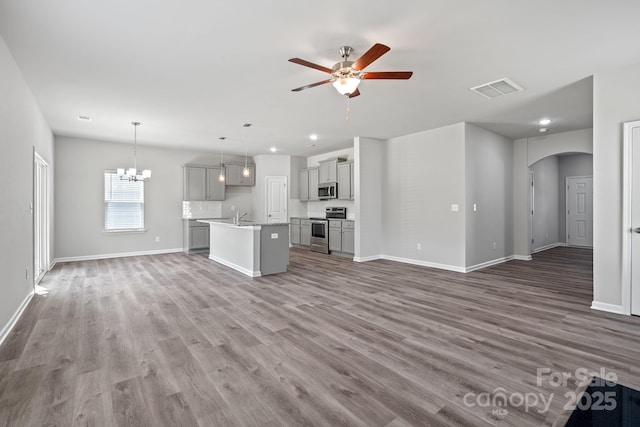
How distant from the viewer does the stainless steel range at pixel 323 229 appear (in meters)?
8.18

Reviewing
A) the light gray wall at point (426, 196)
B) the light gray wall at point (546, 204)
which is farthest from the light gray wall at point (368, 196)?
the light gray wall at point (546, 204)

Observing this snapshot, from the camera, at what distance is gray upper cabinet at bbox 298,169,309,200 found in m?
9.29

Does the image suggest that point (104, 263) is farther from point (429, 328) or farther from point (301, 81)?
point (429, 328)

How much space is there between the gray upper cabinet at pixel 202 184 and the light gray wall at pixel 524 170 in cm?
762

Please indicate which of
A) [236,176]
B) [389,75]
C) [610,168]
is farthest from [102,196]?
[610,168]

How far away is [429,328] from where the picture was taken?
3.18m

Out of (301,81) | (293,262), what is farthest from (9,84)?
(293,262)

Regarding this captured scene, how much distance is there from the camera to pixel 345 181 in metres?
7.91

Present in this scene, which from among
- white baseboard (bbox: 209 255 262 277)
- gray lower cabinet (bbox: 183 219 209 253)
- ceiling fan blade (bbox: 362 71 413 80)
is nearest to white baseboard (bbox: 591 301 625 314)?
ceiling fan blade (bbox: 362 71 413 80)

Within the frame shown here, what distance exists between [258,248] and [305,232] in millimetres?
3607

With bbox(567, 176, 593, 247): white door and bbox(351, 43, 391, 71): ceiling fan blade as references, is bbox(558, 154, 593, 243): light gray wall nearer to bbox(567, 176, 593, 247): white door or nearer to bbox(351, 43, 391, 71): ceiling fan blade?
bbox(567, 176, 593, 247): white door

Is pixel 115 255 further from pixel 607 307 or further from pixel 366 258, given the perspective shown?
pixel 607 307

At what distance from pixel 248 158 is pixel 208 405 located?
837cm

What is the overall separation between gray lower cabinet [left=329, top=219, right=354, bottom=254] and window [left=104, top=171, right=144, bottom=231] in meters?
4.86
